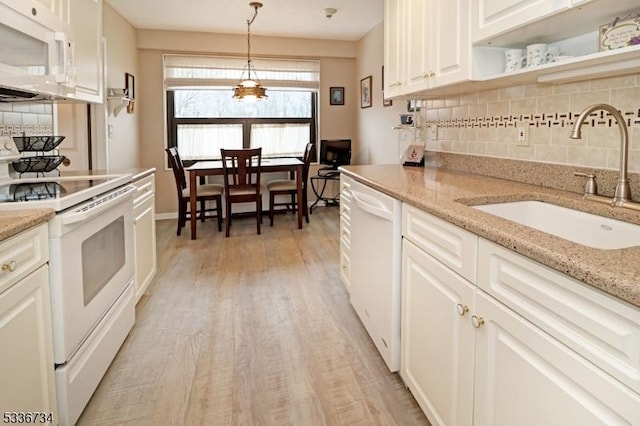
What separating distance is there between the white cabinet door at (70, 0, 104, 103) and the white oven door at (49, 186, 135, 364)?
29.7 inches

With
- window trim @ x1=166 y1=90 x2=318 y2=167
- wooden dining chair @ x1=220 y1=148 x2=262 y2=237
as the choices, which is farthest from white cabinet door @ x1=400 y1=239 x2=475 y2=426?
window trim @ x1=166 y1=90 x2=318 y2=167

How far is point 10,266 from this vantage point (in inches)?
46.2

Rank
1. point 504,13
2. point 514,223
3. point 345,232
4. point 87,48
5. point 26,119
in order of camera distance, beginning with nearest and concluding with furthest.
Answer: point 514,223 < point 504,13 < point 26,119 < point 87,48 < point 345,232

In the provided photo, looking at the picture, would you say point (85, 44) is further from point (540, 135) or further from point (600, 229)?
point (600, 229)

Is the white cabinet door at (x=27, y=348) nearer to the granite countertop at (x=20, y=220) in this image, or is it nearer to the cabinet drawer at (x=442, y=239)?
the granite countertop at (x=20, y=220)

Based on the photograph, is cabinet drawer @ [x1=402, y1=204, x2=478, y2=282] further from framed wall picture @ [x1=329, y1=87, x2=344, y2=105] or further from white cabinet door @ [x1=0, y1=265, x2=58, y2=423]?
framed wall picture @ [x1=329, y1=87, x2=344, y2=105]

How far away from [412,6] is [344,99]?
382cm

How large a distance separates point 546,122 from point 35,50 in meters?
2.27

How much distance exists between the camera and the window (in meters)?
5.55

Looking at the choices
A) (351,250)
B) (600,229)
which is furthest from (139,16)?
(600,229)

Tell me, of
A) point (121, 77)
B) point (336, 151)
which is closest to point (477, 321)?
point (121, 77)

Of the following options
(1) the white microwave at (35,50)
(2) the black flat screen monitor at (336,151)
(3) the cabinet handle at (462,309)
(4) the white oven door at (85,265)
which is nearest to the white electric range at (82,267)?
(4) the white oven door at (85,265)

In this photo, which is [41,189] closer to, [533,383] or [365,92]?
[533,383]

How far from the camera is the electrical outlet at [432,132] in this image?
286cm
